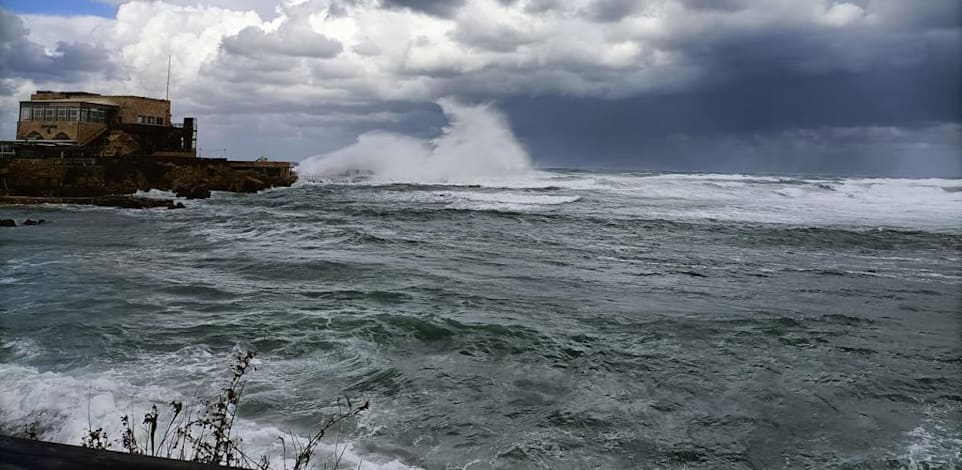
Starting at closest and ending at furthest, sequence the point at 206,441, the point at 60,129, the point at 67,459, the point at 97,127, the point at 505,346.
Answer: the point at 67,459 < the point at 206,441 < the point at 505,346 < the point at 60,129 < the point at 97,127

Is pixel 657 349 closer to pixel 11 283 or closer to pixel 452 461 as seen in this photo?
pixel 452 461

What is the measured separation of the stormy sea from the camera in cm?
537

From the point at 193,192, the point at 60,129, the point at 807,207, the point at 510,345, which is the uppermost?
the point at 60,129

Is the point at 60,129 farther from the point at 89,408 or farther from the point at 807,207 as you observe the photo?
the point at 807,207

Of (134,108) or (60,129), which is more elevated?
(134,108)

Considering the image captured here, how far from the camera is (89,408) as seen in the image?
5383 millimetres

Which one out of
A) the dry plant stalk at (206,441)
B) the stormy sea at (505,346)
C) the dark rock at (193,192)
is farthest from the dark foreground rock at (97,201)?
the dry plant stalk at (206,441)

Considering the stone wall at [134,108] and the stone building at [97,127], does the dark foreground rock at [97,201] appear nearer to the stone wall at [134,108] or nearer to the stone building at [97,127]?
the stone building at [97,127]

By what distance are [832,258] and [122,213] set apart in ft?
81.6

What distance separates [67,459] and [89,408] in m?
4.20

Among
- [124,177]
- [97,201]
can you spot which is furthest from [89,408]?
[124,177]

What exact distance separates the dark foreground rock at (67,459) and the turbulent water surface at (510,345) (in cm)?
305

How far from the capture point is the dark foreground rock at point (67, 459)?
5.82 ft

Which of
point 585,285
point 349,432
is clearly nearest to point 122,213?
point 585,285
